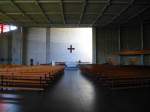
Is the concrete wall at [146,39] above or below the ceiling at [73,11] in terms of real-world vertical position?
below

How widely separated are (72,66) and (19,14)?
36.5 ft

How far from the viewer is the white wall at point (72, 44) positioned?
33.6m

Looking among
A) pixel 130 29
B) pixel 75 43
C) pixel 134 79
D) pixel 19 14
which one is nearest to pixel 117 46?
pixel 130 29

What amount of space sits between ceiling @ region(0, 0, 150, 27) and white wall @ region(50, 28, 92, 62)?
146 inches

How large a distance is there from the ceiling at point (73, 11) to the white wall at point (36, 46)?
3.59 m

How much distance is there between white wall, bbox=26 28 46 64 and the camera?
3300 centimetres

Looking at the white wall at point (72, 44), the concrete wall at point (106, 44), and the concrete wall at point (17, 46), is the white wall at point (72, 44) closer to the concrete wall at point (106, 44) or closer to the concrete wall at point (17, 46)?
the concrete wall at point (106, 44)

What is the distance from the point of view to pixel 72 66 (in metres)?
32.8

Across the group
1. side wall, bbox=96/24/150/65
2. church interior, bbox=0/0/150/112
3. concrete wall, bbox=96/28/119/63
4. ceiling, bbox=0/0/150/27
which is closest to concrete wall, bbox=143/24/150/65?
church interior, bbox=0/0/150/112

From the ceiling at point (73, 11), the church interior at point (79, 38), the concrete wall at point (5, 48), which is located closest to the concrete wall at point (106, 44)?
the church interior at point (79, 38)

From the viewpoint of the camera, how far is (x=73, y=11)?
920 inches

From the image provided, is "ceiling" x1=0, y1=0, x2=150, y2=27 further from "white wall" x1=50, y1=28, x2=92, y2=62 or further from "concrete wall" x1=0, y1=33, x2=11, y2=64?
"white wall" x1=50, y1=28, x2=92, y2=62

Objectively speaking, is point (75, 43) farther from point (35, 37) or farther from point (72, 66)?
point (35, 37)

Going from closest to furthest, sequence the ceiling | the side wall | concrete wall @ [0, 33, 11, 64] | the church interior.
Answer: the church interior
the ceiling
the side wall
concrete wall @ [0, 33, 11, 64]
